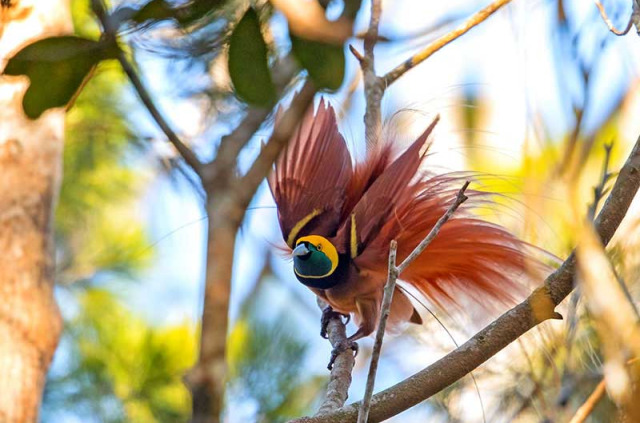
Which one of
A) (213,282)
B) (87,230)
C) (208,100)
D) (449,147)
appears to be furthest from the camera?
(87,230)

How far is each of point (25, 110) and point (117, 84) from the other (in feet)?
9.84

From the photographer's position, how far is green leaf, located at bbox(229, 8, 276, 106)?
109cm

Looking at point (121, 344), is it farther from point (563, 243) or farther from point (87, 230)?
point (563, 243)

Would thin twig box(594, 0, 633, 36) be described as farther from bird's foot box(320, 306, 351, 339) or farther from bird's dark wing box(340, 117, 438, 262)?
bird's foot box(320, 306, 351, 339)

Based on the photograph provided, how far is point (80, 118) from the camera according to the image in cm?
395

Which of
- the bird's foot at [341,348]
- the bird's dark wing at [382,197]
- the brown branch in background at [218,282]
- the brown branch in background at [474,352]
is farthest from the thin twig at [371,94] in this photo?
the brown branch in background at [474,352]

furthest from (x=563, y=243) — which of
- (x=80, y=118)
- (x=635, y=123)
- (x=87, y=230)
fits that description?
(x=87, y=230)

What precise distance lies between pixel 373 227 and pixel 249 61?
768 mm

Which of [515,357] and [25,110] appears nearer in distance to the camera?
[25,110]

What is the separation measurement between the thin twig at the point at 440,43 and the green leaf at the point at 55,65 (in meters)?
0.84

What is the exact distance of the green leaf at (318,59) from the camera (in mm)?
1119

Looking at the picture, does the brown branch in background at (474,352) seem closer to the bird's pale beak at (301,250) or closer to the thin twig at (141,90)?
the thin twig at (141,90)

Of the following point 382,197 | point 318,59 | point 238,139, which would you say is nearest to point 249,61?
point 318,59

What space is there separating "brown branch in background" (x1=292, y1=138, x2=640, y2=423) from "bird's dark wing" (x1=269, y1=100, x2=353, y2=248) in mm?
641
